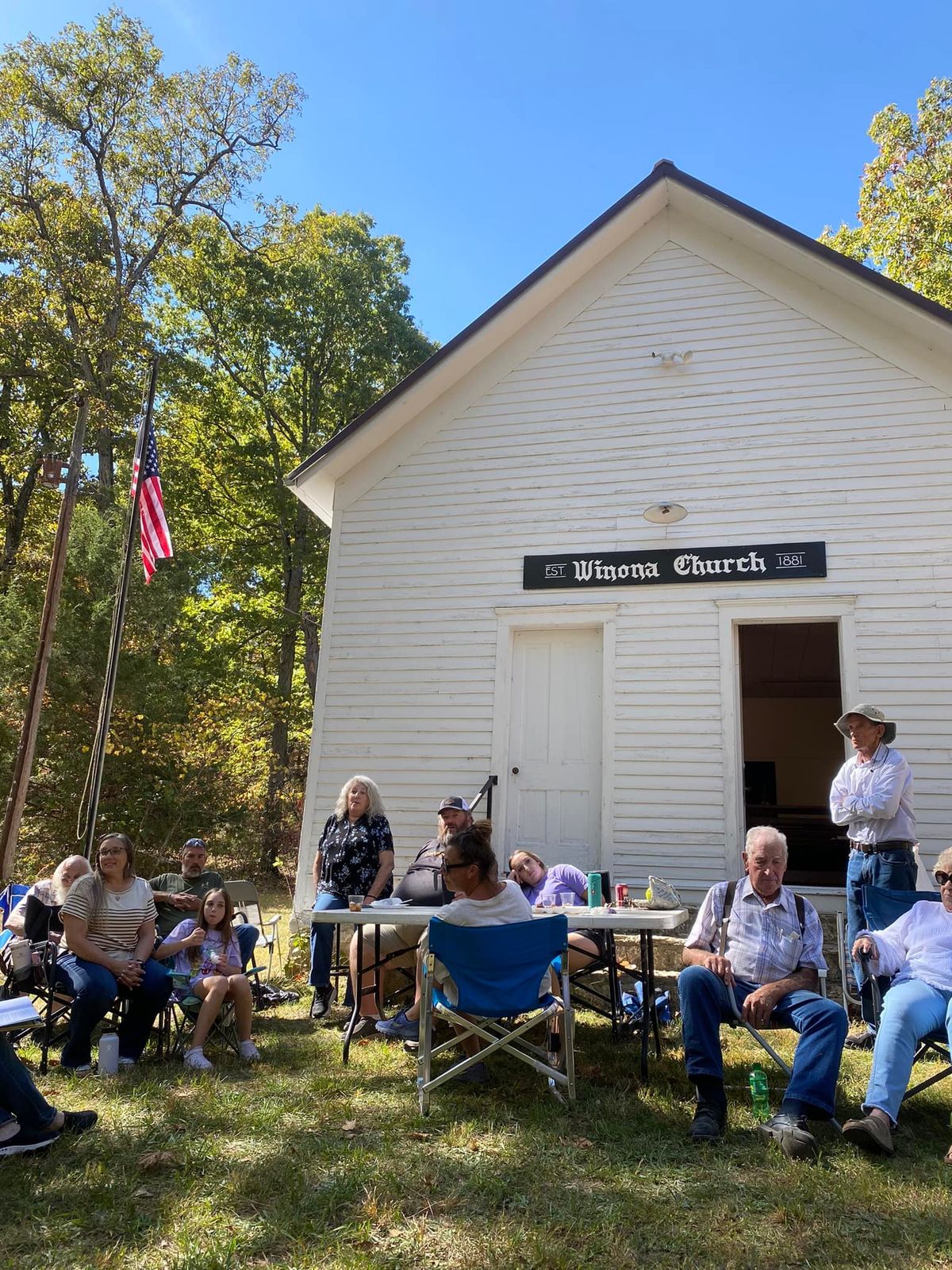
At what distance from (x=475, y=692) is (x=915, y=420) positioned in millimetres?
4305

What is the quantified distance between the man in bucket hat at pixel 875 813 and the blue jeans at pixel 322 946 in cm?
310

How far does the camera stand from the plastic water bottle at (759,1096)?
3.44 m

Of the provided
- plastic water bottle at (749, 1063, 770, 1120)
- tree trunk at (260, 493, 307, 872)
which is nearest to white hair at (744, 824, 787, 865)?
plastic water bottle at (749, 1063, 770, 1120)

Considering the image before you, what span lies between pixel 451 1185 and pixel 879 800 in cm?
333

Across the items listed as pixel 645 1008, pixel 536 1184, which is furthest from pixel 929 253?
pixel 536 1184

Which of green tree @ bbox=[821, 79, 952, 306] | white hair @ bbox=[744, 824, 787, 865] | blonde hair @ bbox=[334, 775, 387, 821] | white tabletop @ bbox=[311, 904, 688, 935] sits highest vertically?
green tree @ bbox=[821, 79, 952, 306]

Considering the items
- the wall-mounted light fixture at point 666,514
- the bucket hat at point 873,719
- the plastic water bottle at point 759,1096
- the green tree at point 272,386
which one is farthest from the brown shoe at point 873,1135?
the green tree at point 272,386

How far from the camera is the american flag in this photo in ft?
29.7

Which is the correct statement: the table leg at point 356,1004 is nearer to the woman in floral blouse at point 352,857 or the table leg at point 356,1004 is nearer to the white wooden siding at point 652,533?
the woman in floral blouse at point 352,857

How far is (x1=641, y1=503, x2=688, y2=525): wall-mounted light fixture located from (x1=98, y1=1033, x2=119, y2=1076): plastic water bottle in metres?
5.51

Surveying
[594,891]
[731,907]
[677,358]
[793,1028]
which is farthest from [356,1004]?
[677,358]

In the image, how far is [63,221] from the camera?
737 inches

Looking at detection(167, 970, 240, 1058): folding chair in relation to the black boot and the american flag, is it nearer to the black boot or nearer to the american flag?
the black boot

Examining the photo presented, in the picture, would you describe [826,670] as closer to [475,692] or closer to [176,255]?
[475,692]
